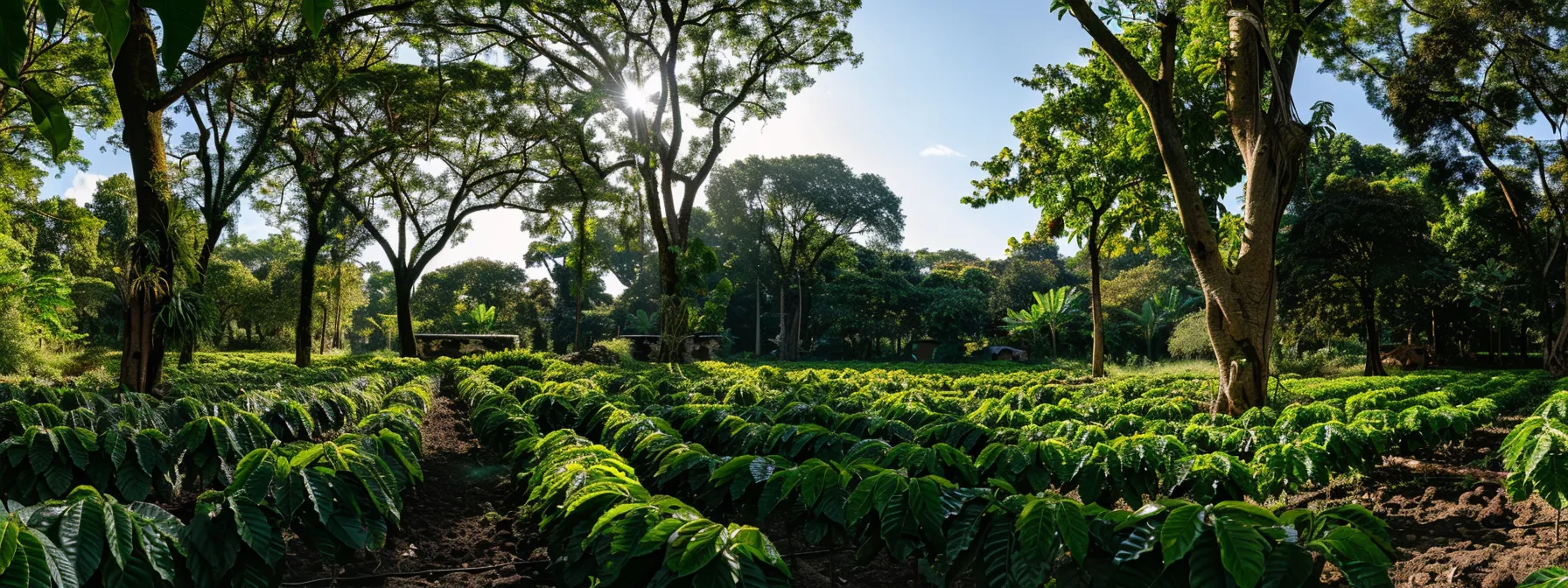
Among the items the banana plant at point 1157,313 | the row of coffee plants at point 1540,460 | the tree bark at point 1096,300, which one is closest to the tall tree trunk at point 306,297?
the tree bark at point 1096,300

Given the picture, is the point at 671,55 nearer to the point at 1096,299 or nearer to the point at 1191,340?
the point at 1096,299

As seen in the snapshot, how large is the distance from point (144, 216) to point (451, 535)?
7.06 meters

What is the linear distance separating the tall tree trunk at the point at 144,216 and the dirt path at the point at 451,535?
419 cm

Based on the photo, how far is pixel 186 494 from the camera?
5449 millimetres

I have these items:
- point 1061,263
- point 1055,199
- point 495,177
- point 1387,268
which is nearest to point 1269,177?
point 1055,199

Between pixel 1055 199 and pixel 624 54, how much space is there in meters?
10.2

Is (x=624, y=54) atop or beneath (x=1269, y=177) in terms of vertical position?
atop

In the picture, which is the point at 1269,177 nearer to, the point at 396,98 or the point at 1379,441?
the point at 1379,441

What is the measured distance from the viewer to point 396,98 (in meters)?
18.2

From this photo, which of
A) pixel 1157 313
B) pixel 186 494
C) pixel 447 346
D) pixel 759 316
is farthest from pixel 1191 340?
pixel 186 494

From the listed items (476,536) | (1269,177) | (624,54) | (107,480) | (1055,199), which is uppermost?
(624,54)

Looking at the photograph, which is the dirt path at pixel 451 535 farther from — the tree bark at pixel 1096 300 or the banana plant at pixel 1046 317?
the banana plant at pixel 1046 317

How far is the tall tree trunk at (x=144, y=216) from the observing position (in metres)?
8.80

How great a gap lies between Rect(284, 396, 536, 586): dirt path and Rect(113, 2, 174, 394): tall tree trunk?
419cm
